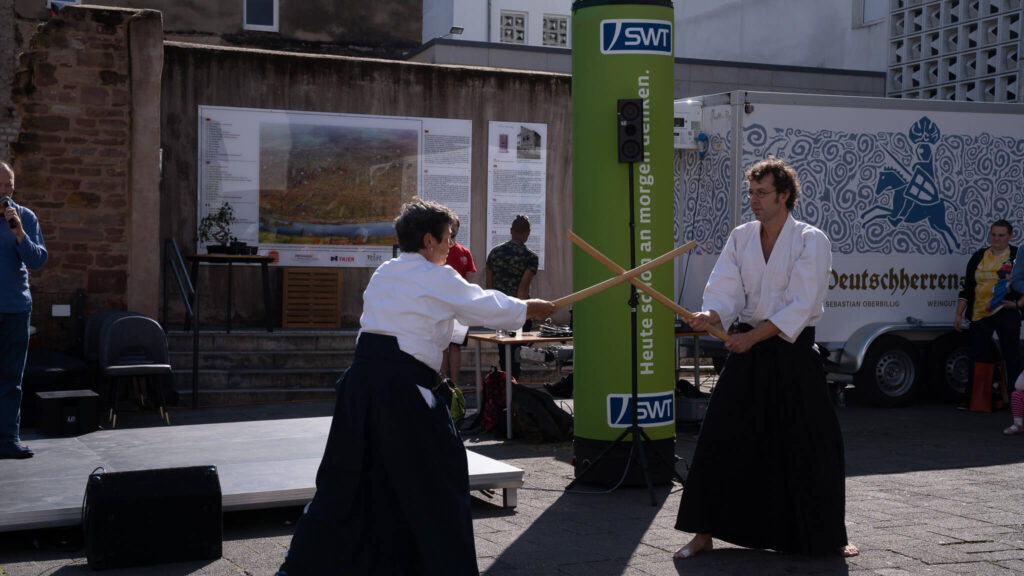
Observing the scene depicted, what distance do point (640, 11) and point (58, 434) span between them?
16.7 ft

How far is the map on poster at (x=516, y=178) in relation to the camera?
14.9 metres

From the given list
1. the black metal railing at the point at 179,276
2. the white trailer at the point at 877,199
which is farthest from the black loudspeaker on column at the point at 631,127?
the black metal railing at the point at 179,276

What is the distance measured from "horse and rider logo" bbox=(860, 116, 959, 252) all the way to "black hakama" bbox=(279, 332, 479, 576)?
8.28m

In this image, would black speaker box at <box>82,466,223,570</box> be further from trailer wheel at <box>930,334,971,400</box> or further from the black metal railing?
trailer wheel at <box>930,334,971,400</box>

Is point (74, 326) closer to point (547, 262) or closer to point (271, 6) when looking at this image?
point (547, 262)

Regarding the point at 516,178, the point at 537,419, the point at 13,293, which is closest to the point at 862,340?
the point at 537,419

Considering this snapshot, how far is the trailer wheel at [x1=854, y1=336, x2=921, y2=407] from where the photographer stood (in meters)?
11.8

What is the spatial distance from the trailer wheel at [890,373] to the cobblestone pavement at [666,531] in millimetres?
2848

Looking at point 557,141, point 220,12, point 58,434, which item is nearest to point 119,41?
point 58,434

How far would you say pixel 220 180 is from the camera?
13.7m

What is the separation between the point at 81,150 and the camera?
454 inches

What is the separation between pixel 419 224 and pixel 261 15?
17562 millimetres

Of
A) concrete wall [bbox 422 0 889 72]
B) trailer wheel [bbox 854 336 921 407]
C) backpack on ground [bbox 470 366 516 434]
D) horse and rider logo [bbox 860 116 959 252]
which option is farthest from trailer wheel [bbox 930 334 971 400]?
concrete wall [bbox 422 0 889 72]

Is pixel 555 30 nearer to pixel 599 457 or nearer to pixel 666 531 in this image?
pixel 599 457
